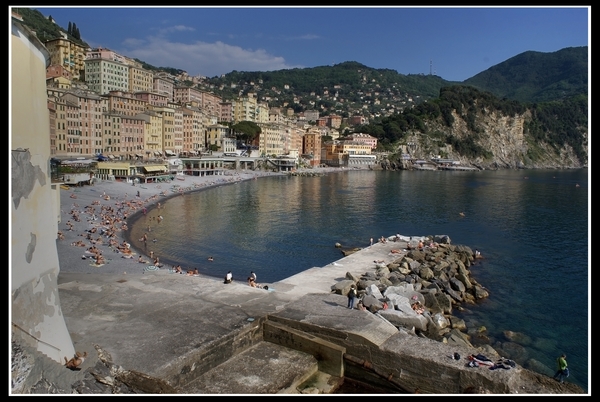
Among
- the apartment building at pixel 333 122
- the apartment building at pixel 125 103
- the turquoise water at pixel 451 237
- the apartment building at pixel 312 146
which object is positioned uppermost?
the apartment building at pixel 333 122

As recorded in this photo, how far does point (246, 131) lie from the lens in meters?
92.1

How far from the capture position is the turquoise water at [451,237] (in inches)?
673

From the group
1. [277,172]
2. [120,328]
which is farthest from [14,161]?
[277,172]

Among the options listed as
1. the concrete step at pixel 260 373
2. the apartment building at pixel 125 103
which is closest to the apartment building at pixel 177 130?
the apartment building at pixel 125 103

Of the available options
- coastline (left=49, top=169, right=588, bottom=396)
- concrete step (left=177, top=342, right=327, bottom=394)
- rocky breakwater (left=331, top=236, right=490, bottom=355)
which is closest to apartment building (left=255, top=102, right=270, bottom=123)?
rocky breakwater (left=331, top=236, right=490, bottom=355)

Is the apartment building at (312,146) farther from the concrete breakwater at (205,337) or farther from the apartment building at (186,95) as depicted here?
the concrete breakwater at (205,337)

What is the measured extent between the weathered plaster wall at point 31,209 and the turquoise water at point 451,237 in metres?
7.68

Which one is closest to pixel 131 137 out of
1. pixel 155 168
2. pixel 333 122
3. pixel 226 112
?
pixel 155 168

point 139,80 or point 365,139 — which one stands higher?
point 139,80

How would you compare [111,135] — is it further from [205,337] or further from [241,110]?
[205,337]

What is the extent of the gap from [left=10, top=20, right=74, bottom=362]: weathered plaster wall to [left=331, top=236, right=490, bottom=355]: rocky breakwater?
8.28 meters

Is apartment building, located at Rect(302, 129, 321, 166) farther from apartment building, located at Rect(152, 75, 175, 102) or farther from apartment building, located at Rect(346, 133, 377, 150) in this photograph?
apartment building, located at Rect(152, 75, 175, 102)

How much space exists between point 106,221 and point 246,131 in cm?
6264

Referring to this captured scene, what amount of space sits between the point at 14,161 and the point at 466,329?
1472 centimetres
